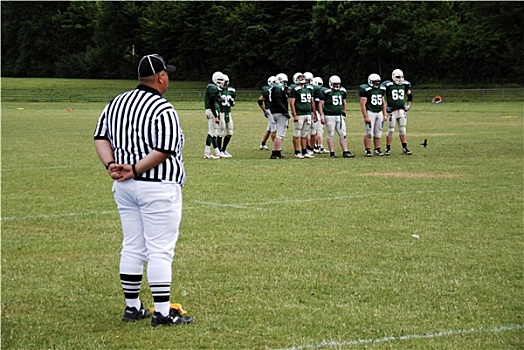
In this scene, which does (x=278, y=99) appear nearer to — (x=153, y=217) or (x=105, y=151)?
(x=105, y=151)

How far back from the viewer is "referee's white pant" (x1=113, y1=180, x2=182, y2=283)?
269 inches

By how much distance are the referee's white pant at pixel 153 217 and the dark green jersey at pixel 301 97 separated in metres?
15.9

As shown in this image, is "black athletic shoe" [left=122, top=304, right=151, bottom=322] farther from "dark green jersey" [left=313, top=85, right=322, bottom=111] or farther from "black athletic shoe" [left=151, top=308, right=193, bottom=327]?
"dark green jersey" [left=313, top=85, right=322, bottom=111]

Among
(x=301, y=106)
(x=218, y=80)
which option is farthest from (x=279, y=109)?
(x=218, y=80)

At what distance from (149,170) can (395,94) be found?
16.7 metres

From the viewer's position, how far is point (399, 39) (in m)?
79.9

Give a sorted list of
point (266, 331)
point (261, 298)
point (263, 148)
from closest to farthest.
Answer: point (266, 331) < point (261, 298) < point (263, 148)

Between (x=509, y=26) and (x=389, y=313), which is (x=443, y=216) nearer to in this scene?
(x=389, y=313)

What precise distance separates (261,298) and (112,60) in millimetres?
105656

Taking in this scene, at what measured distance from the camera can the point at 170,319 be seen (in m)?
6.98

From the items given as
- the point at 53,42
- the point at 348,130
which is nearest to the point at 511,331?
the point at 348,130

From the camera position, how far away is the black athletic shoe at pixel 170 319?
696 cm

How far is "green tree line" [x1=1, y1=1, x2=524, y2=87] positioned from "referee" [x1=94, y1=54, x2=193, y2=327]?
6919 cm

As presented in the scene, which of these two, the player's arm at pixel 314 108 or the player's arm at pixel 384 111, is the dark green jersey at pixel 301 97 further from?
the player's arm at pixel 384 111
